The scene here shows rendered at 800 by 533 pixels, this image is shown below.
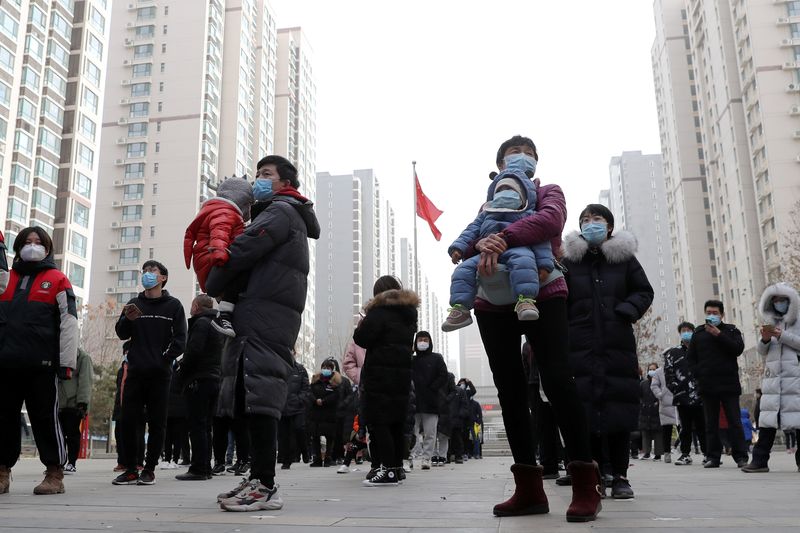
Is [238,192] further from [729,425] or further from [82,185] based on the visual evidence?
[82,185]

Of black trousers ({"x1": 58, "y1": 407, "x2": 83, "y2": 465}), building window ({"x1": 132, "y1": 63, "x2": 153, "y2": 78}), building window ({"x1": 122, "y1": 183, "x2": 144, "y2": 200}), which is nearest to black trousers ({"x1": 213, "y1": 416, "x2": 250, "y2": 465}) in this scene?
black trousers ({"x1": 58, "y1": 407, "x2": 83, "y2": 465})

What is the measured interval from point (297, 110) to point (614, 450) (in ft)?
350

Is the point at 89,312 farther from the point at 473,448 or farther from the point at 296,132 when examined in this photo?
the point at 296,132

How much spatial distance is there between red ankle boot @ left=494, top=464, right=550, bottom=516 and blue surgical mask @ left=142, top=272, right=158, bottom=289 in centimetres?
481

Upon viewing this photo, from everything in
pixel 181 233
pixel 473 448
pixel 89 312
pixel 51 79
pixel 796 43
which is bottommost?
pixel 473 448

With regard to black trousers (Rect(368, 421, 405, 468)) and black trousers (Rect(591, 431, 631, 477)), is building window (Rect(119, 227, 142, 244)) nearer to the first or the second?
black trousers (Rect(368, 421, 405, 468))

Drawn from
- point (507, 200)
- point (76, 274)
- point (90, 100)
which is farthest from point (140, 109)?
point (507, 200)

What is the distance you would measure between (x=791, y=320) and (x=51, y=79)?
61646mm

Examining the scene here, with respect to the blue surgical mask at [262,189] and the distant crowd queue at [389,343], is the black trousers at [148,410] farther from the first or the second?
the blue surgical mask at [262,189]

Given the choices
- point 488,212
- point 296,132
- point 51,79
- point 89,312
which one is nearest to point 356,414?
point 488,212

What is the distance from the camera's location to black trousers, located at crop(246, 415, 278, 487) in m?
4.54

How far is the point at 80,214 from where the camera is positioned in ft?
204

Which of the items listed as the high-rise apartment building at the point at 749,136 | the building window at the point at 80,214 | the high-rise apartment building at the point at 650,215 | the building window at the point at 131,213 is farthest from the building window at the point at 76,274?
the high-rise apartment building at the point at 650,215

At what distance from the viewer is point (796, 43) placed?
67.4 meters
